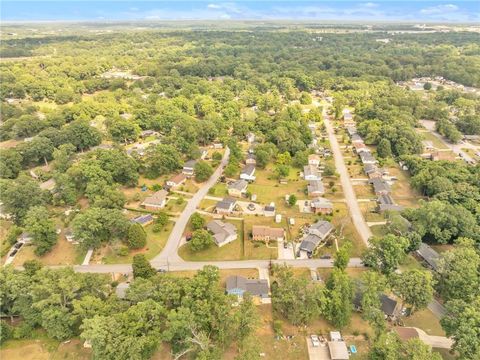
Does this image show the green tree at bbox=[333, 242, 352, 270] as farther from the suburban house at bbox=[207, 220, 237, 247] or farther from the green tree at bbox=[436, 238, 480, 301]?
the suburban house at bbox=[207, 220, 237, 247]

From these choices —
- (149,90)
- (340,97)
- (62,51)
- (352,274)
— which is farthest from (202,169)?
(62,51)

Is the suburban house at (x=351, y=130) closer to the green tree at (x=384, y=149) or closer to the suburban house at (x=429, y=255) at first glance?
the green tree at (x=384, y=149)

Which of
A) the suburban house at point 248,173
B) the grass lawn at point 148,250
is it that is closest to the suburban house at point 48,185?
the grass lawn at point 148,250

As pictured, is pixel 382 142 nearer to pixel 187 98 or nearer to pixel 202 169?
pixel 202 169

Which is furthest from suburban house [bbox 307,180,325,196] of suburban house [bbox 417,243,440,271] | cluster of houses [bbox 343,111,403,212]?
A: suburban house [bbox 417,243,440,271]

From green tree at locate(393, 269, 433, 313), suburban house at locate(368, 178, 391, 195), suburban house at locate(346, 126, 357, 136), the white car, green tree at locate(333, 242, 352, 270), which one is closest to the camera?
the white car

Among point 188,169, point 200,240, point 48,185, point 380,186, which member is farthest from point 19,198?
point 380,186

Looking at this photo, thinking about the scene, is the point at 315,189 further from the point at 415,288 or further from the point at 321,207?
the point at 415,288
